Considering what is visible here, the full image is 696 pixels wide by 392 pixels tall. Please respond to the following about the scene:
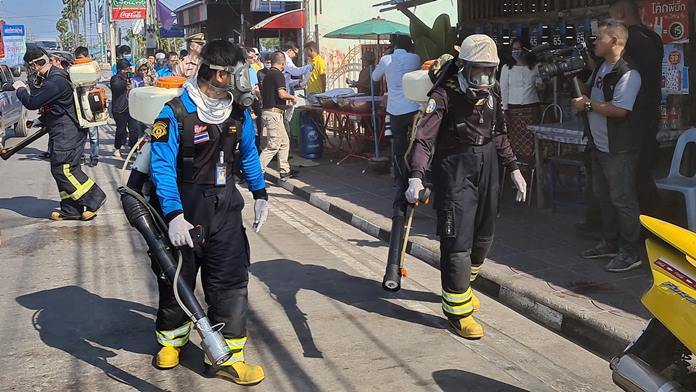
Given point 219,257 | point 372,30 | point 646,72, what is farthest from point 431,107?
point 372,30

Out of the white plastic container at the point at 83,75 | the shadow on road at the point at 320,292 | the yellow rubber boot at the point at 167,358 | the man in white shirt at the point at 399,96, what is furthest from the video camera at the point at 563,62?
the white plastic container at the point at 83,75

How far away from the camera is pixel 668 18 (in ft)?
24.0

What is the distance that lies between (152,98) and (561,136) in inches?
169

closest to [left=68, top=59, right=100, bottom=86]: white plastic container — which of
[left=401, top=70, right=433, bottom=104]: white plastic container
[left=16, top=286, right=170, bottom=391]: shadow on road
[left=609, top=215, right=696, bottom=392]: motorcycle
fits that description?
[left=16, top=286, right=170, bottom=391]: shadow on road

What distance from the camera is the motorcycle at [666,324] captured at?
9.83ft

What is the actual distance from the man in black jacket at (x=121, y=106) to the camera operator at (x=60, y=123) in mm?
5162

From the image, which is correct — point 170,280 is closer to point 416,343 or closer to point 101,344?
point 101,344

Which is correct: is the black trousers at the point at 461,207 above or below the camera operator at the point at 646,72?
below

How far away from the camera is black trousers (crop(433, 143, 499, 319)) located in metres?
4.89

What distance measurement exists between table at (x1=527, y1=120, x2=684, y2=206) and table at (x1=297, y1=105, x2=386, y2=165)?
3.77 metres

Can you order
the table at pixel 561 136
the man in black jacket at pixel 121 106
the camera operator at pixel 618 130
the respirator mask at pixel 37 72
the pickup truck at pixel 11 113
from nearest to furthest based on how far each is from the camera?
the camera operator at pixel 618 130
the table at pixel 561 136
the respirator mask at pixel 37 72
the man in black jacket at pixel 121 106
the pickup truck at pixel 11 113

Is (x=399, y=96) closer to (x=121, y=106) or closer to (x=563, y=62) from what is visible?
(x=563, y=62)

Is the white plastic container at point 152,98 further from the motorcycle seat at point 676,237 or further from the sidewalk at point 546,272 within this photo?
the motorcycle seat at point 676,237

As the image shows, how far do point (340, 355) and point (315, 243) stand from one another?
317 centimetres
